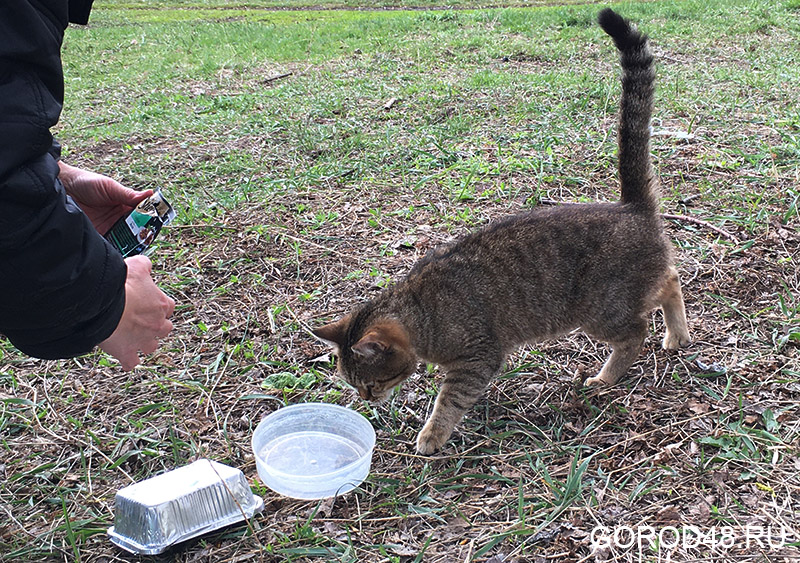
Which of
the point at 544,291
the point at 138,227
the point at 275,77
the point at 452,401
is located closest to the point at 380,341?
the point at 452,401

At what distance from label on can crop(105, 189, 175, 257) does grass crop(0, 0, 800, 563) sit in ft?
2.25

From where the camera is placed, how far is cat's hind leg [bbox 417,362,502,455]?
2.98 metres

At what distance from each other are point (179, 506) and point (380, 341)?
1096 mm

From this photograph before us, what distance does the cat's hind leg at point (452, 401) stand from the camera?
2.98m

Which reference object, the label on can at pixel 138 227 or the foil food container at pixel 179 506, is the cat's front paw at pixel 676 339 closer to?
the foil food container at pixel 179 506

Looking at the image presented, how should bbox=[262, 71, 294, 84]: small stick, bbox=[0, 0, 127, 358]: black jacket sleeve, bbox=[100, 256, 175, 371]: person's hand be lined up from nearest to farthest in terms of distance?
bbox=[0, 0, 127, 358]: black jacket sleeve → bbox=[100, 256, 175, 371]: person's hand → bbox=[262, 71, 294, 84]: small stick

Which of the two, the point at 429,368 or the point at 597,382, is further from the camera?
the point at 429,368

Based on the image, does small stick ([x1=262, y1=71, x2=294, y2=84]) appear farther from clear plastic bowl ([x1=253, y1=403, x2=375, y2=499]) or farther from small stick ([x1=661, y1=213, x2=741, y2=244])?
clear plastic bowl ([x1=253, y1=403, x2=375, y2=499])

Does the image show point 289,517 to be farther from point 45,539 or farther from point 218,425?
point 45,539

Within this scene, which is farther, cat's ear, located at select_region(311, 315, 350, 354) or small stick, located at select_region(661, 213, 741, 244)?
small stick, located at select_region(661, 213, 741, 244)

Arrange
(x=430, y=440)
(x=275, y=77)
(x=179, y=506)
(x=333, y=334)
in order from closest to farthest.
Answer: (x=179, y=506)
(x=430, y=440)
(x=333, y=334)
(x=275, y=77)

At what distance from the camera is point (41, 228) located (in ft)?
6.20

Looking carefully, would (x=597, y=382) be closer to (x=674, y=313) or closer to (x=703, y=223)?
(x=674, y=313)

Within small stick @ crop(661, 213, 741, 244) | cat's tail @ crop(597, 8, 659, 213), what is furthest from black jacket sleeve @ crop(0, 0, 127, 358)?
small stick @ crop(661, 213, 741, 244)
